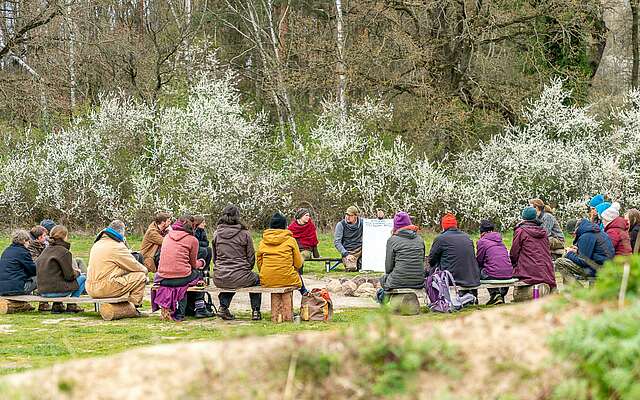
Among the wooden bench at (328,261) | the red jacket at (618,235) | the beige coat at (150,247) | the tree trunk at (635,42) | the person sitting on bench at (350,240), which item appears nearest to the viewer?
the red jacket at (618,235)

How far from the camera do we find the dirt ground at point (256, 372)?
4.59 metres

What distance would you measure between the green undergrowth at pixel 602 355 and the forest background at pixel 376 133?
75.2ft

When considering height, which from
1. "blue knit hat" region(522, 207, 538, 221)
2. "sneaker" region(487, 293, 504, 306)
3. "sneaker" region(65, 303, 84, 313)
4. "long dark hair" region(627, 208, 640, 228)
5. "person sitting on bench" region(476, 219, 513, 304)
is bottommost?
"sneaker" region(487, 293, 504, 306)

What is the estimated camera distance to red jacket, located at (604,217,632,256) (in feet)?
45.2

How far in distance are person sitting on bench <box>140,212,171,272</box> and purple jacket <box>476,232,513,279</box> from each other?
5.11 metres

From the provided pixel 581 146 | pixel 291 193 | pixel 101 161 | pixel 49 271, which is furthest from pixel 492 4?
pixel 49 271

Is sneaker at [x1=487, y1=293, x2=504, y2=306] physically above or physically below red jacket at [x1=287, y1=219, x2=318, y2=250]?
below

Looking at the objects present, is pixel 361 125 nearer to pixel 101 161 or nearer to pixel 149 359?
pixel 101 161

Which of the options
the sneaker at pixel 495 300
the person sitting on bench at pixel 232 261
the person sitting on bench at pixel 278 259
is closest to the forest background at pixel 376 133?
the sneaker at pixel 495 300

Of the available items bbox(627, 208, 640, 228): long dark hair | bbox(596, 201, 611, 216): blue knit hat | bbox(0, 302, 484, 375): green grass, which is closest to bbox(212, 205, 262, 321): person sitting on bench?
bbox(0, 302, 484, 375): green grass

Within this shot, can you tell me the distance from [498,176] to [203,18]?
15616 mm

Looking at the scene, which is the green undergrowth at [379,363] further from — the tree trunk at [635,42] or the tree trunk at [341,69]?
the tree trunk at [635,42]

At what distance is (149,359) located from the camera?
4887 mm

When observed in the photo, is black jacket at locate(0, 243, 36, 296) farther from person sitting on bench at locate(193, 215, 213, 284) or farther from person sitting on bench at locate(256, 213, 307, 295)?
person sitting on bench at locate(256, 213, 307, 295)
